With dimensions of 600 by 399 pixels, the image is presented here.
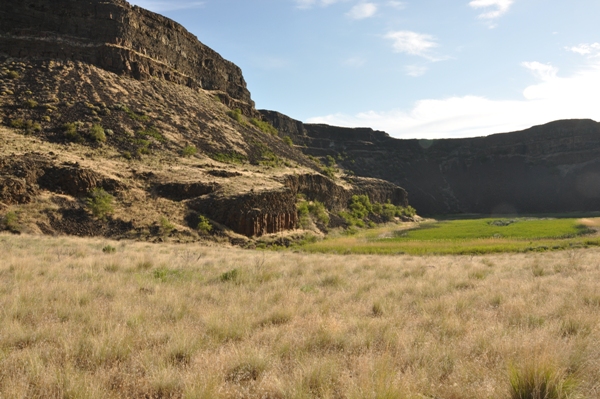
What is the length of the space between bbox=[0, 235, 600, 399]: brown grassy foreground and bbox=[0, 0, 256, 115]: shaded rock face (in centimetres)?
5178

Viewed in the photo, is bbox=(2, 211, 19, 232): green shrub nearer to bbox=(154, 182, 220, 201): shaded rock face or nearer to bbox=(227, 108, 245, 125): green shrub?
bbox=(154, 182, 220, 201): shaded rock face

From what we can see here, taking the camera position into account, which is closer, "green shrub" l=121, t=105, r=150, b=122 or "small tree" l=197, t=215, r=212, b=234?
"small tree" l=197, t=215, r=212, b=234

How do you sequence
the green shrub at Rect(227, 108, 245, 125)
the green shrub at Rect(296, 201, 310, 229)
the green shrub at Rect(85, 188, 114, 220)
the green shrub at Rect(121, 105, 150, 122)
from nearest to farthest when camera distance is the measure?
the green shrub at Rect(85, 188, 114, 220) < the green shrub at Rect(121, 105, 150, 122) < the green shrub at Rect(296, 201, 310, 229) < the green shrub at Rect(227, 108, 245, 125)

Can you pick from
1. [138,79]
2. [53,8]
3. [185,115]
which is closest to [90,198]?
[185,115]

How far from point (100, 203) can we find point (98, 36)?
115 feet

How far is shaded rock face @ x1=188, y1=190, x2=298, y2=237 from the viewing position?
35.7 m

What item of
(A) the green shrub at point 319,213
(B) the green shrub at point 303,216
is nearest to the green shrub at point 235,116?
(A) the green shrub at point 319,213

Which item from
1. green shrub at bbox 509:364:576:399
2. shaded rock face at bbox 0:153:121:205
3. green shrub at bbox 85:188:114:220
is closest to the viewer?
green shrub at bbox 509:364:576:399

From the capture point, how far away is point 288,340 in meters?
4.93

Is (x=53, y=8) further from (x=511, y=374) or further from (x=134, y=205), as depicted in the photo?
(x=511, y=374)

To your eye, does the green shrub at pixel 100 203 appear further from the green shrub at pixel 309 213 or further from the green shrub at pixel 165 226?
the green shrub at pixel 309 213

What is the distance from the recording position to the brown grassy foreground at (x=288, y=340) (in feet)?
11.8

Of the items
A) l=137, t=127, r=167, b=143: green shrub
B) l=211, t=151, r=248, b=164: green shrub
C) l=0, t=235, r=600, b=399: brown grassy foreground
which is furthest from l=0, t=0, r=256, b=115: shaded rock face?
l=0, t=235, r=600, b=399: brown grassy foreground

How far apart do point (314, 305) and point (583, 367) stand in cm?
422
